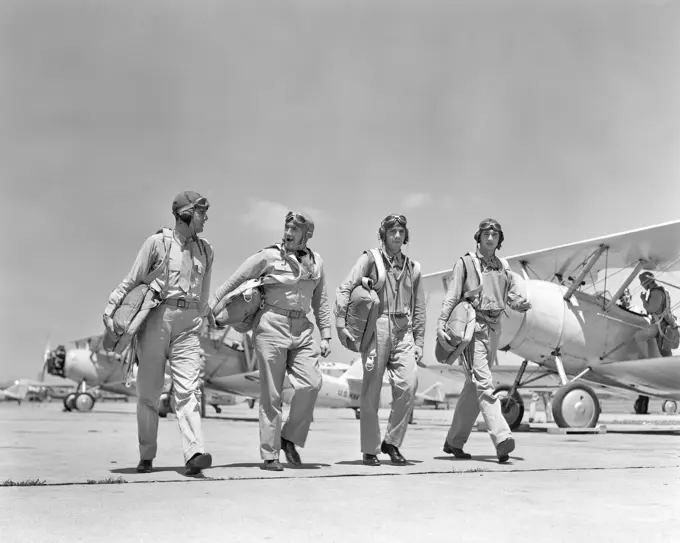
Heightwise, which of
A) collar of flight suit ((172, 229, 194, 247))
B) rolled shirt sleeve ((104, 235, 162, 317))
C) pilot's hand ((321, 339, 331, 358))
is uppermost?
collar of flight suit ((172, 229, 194, 247))

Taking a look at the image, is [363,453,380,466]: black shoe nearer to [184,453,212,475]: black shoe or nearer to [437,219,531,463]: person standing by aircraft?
[437,219,531,463]: person standing by aircraft

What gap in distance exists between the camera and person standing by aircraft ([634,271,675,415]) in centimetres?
1303

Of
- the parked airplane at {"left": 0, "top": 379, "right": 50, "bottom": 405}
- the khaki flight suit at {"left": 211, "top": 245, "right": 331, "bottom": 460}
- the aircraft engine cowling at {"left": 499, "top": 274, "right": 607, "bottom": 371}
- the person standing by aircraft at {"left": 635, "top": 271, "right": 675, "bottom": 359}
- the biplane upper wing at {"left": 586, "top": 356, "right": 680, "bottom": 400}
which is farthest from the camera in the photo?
the parked airplane at {"left": 0, "top": 379, "right": 50, "bottom": 405}

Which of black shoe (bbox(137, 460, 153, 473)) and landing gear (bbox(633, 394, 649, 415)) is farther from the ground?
black shoe (bbox(137, 460, 153, 473))

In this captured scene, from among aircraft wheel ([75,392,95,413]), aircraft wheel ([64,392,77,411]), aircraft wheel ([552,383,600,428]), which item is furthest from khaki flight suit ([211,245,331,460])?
aircraft wheel ([64,392,77,411])

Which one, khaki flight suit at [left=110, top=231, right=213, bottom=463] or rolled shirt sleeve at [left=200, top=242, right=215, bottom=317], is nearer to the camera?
khaki flight suit at [left=110, top=231, right=213, bottom=463]

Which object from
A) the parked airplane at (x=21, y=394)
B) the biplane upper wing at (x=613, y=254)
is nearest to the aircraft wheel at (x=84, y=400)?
the biplane upper wing at (x=613, y=254)

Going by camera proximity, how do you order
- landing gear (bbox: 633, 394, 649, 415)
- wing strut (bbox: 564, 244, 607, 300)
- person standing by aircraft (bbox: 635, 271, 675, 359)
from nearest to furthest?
wing strut (bbox: 564, 244, 607, 300)
person standing by aircraft (bbox: 635, 271, 675, 359)
landing gear (bbox: 633, 394, 649, 415)

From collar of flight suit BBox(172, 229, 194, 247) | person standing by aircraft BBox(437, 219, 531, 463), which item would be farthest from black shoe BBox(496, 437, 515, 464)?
collar of flight suit BBox(172, 229, 194, 247)

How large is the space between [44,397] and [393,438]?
315 ft

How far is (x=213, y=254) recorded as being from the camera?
556 centimetres

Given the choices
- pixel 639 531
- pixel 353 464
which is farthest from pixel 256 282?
pixel 639 531

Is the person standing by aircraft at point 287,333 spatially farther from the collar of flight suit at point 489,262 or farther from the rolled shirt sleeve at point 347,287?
the collar of flight suit at point 489,262

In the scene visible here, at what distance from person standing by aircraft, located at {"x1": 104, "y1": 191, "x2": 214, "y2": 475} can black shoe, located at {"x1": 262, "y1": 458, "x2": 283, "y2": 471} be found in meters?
0.64
